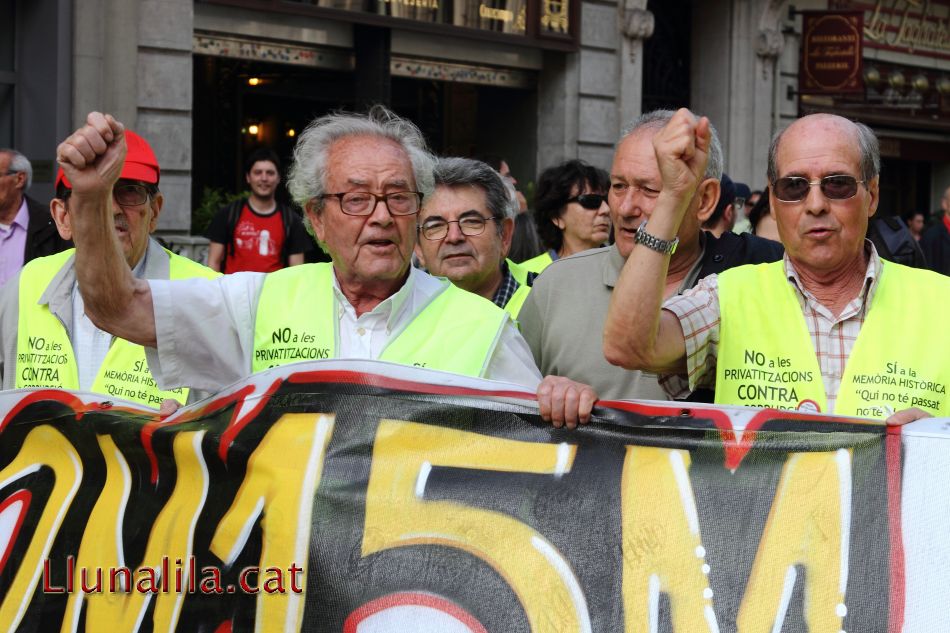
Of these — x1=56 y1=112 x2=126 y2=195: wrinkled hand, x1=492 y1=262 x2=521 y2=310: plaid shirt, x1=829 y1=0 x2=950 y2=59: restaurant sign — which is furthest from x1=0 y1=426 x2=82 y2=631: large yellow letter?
x1=829 y1=0 x2=950 y2=59: restaurant sign

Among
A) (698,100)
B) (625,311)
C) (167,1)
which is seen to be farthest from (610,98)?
(625,311)

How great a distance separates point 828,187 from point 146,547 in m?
1.69

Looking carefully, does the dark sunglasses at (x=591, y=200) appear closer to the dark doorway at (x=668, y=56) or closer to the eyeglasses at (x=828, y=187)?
the eyeglasses at (x=828, y=187)

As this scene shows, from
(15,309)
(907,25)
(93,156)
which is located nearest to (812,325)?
(93,156)

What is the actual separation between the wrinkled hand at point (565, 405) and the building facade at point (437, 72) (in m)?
8.36

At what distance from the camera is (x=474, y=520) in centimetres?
272

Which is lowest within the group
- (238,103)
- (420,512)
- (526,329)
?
(420,512)

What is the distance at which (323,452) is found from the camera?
2852 millimetres

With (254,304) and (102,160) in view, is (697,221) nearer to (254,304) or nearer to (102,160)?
(254,304)

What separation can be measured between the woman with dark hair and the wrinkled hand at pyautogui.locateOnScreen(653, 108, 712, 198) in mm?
3374

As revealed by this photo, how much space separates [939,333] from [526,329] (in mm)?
1283

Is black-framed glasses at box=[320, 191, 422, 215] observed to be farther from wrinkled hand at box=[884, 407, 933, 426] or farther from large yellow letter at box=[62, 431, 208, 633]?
wrinkled hand at box=[884, 407, 933, 426]

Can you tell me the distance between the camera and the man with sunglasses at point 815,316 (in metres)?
2.96

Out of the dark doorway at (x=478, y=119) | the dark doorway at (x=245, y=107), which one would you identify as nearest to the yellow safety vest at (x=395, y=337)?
the dark doorway at (x=245, y=107)
